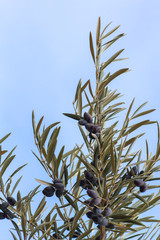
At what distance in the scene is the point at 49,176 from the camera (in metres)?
1.40

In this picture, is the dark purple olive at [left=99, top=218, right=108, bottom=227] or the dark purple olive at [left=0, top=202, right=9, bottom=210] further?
the dark purple olive at [left=0, top=202, right=9, bottom=210]

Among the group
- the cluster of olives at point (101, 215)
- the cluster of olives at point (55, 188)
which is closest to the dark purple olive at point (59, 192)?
the cluster of olives at point (55, 188)

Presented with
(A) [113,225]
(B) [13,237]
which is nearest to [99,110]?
(A) [113,225]

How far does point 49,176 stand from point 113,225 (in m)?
0.31

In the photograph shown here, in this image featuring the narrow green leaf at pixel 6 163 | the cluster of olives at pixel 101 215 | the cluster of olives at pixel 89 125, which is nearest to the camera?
the cluster of olives at pixel 101 215

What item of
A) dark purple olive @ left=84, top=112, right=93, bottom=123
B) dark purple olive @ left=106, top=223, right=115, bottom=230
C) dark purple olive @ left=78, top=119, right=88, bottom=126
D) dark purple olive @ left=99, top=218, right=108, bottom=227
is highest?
dark purple olive @ left=84, top=112, right=93, bottom=123

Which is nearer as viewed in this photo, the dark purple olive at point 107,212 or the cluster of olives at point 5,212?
the dark purple olive at point 107,212

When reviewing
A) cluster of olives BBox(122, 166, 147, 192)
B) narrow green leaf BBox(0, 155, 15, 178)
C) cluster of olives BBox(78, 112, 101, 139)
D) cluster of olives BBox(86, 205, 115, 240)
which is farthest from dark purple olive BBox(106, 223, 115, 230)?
narrow green leaf BBox(0, 155, 15, 178)

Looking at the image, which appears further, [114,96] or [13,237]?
[114,96]

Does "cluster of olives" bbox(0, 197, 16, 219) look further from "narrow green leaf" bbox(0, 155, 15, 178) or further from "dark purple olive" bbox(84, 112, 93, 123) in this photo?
"dark purple olive" bbox(84, 112, 93, 123)

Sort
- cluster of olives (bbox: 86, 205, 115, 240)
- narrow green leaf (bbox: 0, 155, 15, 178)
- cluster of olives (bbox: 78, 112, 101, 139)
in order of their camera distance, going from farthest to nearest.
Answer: narrow green leaf (bbox: 0, 155, 15, 178) → cluster of olives (bbox: 78, 112, 101, 139) → cluster of olives (bbox: 86, 205, 115, 240)

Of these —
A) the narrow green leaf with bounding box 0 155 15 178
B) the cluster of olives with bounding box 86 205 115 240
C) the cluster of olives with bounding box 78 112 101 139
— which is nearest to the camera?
the cluster of olives with bounding box 86 205 115 240

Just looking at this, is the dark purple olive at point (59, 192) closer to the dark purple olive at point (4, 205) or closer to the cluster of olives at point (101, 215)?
the cluster of olives at point (101, 215)

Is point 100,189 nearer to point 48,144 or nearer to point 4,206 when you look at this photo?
point 48,144
